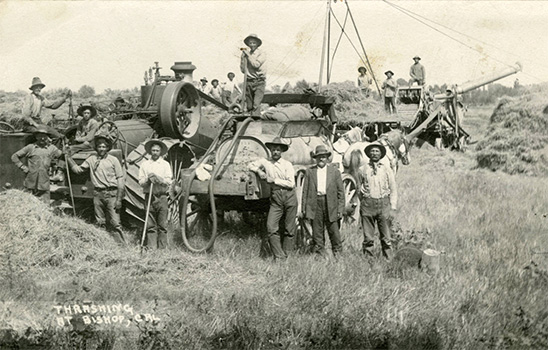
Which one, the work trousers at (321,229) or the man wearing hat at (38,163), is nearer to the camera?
the work trousers at (321,229)

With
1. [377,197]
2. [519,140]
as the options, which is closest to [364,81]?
[519,140]

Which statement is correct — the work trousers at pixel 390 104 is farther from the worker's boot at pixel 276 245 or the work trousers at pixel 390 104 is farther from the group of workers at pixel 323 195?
the worker's boot at pixel 276 245

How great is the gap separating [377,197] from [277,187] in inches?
55.8

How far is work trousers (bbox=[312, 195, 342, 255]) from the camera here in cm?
801

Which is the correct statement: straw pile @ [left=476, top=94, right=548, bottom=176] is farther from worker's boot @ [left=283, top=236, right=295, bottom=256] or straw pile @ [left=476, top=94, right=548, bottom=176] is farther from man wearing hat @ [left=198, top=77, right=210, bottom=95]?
worker's boot @ [left=283, top=236, right=295, bottom=256]

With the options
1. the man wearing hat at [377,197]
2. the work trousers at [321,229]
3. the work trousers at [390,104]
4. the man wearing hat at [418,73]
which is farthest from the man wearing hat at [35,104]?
the man wearing hat at [418,73]

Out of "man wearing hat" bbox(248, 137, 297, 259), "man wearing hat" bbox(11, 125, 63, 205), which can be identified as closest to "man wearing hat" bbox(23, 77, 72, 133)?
"man wearing hat" bbox(11, 125, 63, 205)

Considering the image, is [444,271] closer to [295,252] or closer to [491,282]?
[491,282]

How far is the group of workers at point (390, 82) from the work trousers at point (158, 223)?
41.7ft

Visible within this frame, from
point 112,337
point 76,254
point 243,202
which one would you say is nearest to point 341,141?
point 243,202

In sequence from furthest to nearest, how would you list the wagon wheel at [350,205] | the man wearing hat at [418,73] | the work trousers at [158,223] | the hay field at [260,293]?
the man wearing hat at [418,73] → the wagon wheel at [350,205] → the work trousers at [158,223] → the hay field at [260,293]

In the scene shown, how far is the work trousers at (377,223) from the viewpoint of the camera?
7.90 m

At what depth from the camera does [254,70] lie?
997 cm

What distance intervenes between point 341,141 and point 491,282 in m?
5.76
